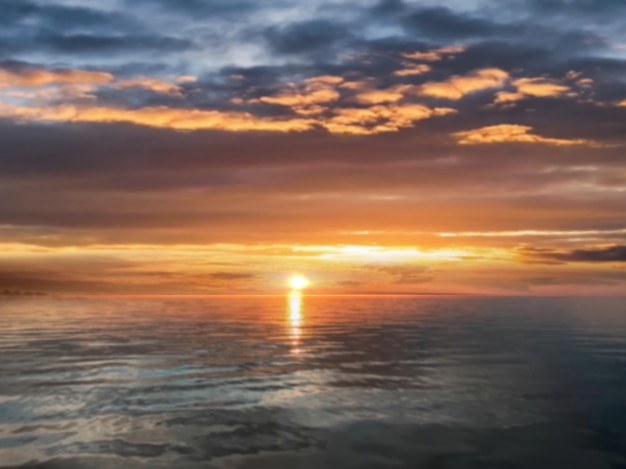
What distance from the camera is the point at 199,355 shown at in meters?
42.1

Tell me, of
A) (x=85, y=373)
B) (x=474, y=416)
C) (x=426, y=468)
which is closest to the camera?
(x=426, y=468)

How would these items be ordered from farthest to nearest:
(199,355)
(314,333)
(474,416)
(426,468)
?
1. (314,333)
2. (199,355)
3. (474,416)
4. (426,468)

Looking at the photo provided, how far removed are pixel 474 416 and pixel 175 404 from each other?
1213 centimetres

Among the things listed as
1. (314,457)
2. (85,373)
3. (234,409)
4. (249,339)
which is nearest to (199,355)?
(85,373)

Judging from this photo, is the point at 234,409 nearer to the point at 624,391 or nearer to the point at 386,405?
the point at 386,405

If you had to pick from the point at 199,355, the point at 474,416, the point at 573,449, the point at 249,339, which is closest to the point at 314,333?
the point at 249,339

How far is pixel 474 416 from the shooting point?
22625 millimetres

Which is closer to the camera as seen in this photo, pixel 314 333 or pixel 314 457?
pixel 314 457

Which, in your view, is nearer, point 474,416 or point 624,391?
point 474,416

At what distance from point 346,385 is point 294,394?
11.8 feet

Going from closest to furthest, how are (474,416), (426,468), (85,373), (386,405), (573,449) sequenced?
1. (426,468)
2. (573,449)
3. (474,416)
4. (386,405)
5. (85,373)

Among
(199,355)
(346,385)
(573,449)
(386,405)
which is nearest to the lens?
(573,449)

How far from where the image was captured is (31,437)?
19.5m

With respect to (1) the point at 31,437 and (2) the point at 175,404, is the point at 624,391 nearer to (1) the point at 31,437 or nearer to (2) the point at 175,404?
(2) the point at 175,404
